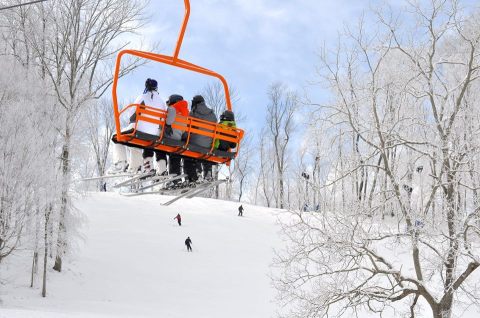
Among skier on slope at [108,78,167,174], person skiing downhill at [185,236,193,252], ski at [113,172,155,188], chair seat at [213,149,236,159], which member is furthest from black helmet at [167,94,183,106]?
person skiing downhill at [185,236,193,252]

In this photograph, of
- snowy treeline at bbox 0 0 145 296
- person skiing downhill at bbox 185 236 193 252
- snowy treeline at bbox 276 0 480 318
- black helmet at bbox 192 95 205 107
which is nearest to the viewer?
black helmet at bbox 192 95 205 107

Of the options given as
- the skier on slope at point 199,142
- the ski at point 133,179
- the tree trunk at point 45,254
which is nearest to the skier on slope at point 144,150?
the ski at point 133,179

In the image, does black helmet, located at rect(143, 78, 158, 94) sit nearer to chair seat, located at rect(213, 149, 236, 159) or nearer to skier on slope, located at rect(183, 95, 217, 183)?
skier on slope, located at rect(183, 95, 217, 183)

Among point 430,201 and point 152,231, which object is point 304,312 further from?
point 152,231

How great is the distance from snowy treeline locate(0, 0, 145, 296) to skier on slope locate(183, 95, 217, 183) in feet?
38.7

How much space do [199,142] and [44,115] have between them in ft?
56.6

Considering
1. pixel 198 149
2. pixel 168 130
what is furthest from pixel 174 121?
pixel 198 149

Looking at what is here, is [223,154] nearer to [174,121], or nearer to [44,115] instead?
[174,121]

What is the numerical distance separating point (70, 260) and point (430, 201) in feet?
56.9

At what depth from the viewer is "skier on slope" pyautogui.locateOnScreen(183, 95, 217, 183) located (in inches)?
292

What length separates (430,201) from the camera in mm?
13172

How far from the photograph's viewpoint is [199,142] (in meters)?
7.42

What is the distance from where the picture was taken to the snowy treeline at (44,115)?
20.3 meters

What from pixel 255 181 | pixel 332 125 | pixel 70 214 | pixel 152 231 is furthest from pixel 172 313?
pixel 255 181
